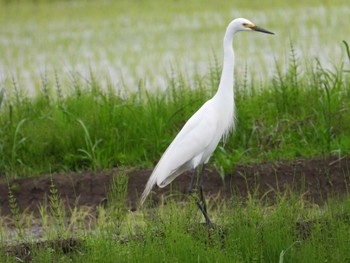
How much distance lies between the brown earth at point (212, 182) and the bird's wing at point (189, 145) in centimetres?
70

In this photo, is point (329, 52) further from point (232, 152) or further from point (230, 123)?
point (230, 123)

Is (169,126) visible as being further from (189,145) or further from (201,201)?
(189,145)

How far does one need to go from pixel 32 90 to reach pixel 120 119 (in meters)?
3.91

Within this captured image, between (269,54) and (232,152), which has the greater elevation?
(269,54)

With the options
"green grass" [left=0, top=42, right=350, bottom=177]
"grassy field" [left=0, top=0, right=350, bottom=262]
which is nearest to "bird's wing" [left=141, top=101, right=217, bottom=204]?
"grassy field" [left=0, top=0, right=350, bottom=262]

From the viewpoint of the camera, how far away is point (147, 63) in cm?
1213

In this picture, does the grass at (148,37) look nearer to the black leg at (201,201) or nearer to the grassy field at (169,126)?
the grassy field at (169,126)

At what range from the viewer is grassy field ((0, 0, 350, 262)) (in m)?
4.38

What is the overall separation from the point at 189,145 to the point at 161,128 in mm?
1493

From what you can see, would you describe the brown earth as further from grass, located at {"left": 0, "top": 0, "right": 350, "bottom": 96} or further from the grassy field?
grass, located at {"left": 0, "top": 0, "right": 350, "bottom": 96}

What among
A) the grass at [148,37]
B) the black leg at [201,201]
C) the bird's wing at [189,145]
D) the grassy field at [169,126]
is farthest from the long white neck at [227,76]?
the grass at [148,37]

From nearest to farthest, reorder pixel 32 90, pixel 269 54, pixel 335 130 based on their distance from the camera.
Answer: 1. pixel 335 130
2. pixel 32 90
3. pixel 269 54

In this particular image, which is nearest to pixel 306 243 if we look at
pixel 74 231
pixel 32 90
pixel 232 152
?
pixel 74 231

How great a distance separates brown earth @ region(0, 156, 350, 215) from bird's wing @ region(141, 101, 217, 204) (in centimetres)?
70
